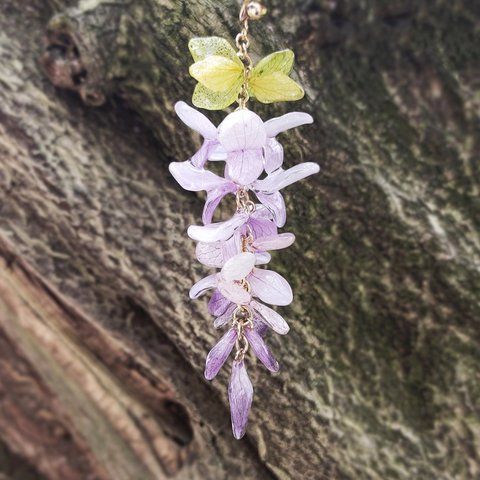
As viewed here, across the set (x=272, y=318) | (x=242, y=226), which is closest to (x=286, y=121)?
(x=242, y=226)

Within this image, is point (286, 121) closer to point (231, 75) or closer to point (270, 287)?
point (231, 75)

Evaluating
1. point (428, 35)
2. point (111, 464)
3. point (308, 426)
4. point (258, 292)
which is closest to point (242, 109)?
point (258, 292)

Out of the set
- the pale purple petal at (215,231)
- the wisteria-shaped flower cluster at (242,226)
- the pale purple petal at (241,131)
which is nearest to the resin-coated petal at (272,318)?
the wisteria-shaped flower cluster at (242,226)

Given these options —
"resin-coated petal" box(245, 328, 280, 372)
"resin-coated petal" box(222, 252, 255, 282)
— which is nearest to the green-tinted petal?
"resin-coated petal" box(222, 252, 255, 282)

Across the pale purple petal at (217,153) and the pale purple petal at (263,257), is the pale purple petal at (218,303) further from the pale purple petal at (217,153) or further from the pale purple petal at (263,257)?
the pale purple petal at (217,153)

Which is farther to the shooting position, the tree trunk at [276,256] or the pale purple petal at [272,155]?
the tree trunk at [276,256]

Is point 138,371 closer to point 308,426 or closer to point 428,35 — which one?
point 308,426
